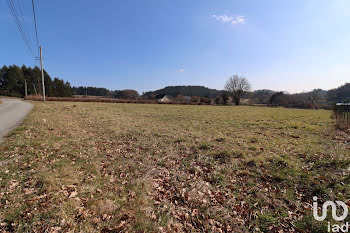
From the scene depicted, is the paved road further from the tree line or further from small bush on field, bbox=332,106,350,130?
the tree line

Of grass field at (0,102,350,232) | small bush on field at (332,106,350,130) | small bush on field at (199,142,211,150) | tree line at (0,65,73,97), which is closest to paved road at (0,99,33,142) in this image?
grass field at (0,102,350,232)

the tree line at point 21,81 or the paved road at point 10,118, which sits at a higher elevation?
the tree line at point 21,81

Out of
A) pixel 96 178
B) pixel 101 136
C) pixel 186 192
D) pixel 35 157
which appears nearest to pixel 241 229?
pixel 186 192

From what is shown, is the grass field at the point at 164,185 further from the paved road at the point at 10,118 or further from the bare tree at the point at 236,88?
the bare tree at the point at 236,88

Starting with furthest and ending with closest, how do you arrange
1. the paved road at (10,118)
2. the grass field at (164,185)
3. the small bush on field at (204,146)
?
the paved road at (10,118) < the small bush on field at (204,146) < the grass field at (164,185)

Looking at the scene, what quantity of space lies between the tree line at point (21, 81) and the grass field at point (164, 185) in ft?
235

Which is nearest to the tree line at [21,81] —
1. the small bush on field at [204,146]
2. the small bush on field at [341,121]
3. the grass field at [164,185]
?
the grass field at [164,185]

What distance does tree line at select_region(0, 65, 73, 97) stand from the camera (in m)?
56.7

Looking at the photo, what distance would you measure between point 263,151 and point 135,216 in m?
5.92

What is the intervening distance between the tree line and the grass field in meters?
71.6

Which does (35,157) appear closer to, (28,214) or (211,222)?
(28,214)

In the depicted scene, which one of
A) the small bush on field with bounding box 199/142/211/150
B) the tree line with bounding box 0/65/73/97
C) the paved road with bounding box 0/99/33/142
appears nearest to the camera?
the small bush on field with bounding box 199/142/211/150

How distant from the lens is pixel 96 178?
4.34m

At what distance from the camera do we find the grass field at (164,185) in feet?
9.51
